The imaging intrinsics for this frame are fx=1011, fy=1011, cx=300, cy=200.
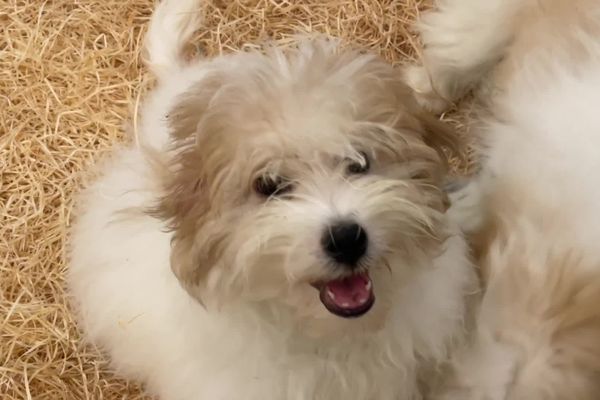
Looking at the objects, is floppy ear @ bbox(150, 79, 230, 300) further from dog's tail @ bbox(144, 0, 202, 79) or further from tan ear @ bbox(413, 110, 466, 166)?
dog's tail @ bbox(144, 0, 202, 79)

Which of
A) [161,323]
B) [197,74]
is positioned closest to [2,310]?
[161,323]

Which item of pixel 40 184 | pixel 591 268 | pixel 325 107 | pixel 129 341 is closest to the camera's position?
pixel 325 107

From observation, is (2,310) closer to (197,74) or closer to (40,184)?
(40,184)

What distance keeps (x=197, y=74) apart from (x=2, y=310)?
60 centimetres

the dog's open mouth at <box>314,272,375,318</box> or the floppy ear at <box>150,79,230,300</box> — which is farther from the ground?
the floppy ear at <box>150,79,230,300</box>

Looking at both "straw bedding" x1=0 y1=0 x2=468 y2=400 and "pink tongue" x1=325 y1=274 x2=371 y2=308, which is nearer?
"pink tongue" x1=325 y1=274 x2=371 y2=308

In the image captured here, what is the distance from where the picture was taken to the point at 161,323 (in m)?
1.60

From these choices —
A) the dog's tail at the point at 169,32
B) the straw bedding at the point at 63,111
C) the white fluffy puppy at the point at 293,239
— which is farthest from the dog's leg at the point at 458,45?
the white fluffy puppy at the point at 293,239

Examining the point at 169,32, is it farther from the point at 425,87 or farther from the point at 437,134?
the point at 437,134

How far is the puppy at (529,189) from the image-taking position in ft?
4.47

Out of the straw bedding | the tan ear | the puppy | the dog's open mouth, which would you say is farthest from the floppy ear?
the straw bedding

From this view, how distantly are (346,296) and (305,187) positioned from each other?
16 cm

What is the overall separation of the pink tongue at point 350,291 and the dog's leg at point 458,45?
2.23 ft

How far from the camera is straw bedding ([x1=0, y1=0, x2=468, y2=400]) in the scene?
1.89 metres
